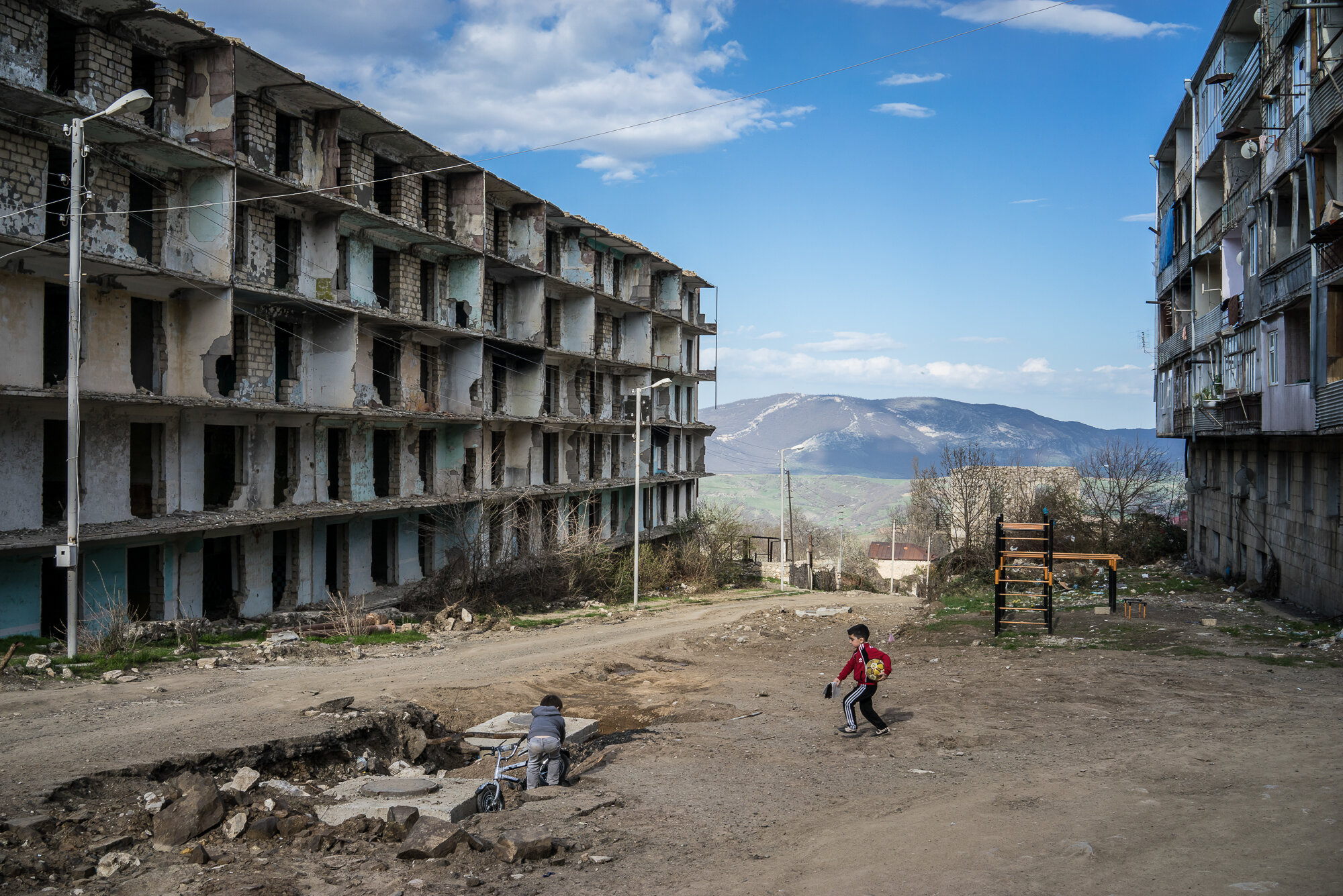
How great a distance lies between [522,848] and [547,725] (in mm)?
2589

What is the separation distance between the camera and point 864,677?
12430mm

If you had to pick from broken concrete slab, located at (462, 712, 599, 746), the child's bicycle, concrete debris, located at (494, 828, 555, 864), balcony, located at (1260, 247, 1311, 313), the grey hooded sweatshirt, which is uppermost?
balcony, located at (1260, 247, 1311, 313)

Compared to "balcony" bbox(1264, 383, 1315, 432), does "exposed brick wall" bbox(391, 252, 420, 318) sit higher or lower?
higher

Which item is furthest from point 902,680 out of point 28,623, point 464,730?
point 28,623

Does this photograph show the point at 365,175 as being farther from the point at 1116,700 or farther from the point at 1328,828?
the point at 1328,828

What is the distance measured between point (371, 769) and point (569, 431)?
30480 millimetres

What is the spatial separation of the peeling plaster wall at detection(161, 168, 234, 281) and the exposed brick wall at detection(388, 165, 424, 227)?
7.48 m

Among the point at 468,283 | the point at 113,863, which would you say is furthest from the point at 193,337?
the point at 113,863

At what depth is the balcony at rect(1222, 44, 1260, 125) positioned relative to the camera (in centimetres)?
2533

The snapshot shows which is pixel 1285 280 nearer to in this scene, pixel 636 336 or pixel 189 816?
pixel 189 816

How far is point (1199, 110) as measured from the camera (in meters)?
32.3

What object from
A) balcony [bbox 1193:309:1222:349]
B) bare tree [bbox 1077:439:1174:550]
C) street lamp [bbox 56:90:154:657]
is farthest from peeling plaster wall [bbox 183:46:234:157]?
bare tree [bbox 1077:439:1174:550]

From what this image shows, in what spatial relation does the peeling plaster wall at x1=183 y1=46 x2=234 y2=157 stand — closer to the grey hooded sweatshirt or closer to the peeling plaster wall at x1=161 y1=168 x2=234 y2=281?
the peeling plaster wall at x1=161 y1=168 x2=234 y2=281

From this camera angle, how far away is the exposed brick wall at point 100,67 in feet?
62.3
